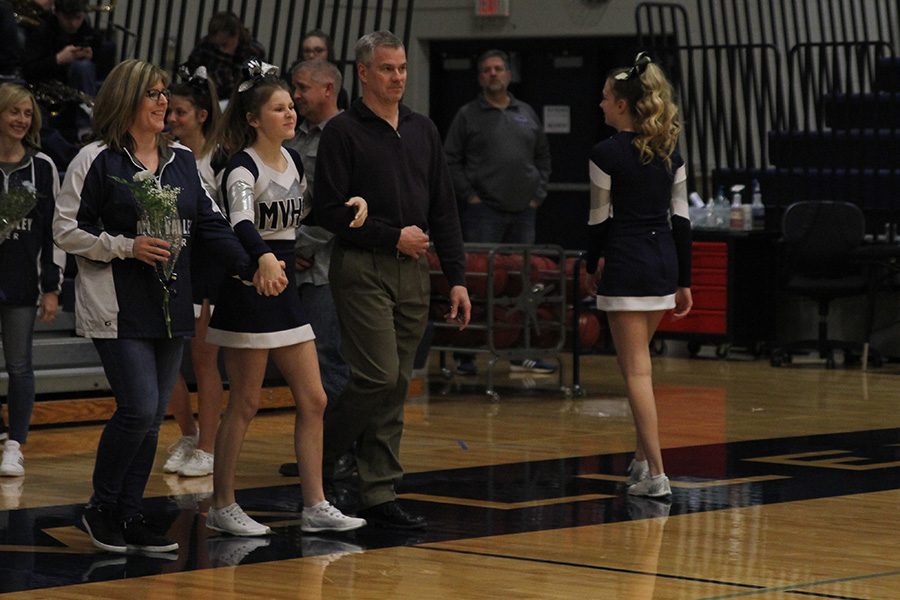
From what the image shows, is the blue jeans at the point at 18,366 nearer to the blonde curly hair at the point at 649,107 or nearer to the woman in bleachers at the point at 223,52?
the blonde curly hair at the point at 649,107

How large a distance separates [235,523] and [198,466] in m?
1.47

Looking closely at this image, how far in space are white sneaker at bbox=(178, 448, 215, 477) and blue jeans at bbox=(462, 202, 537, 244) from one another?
465 centimetres

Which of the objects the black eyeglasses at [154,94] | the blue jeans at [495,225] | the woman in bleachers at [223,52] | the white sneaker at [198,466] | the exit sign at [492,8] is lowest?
the white sneaker at [198,466]

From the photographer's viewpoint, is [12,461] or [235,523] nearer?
[235,523]

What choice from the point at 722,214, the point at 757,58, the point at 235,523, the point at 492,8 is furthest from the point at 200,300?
the point at 492,8

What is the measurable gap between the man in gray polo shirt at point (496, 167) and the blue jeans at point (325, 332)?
14.8ft

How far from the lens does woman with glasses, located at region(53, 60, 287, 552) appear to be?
5.37 metres

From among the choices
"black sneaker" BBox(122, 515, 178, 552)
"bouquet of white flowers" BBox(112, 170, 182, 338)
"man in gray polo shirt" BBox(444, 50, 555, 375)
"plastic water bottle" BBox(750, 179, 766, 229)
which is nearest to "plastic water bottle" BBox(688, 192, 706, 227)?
"plastic water bottle" BBox(750, 179, 766, 229)

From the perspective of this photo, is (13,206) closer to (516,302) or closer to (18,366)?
(18,366)

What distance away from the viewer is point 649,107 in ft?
21.8

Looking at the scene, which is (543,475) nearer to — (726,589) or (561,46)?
(726,589)

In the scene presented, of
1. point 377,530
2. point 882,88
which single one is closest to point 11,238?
point 377,530

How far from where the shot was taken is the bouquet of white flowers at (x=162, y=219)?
5.34 meters

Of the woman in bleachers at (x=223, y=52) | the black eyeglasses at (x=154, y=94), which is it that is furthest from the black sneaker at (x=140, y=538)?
the woman in bleachers at (x=223, y=52)
